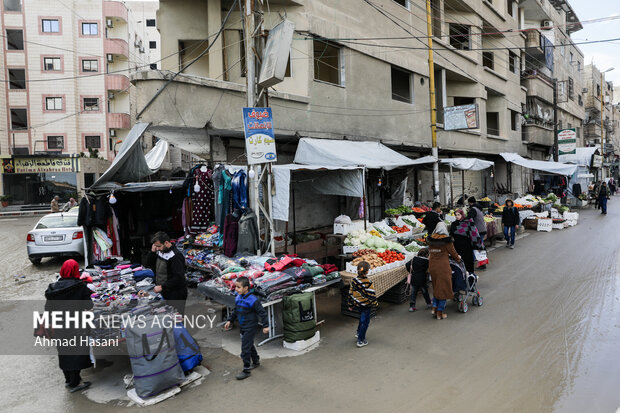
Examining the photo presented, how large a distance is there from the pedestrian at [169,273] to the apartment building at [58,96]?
106ft

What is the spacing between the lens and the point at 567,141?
3039cm

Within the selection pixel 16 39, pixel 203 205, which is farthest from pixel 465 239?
pixel 16 39

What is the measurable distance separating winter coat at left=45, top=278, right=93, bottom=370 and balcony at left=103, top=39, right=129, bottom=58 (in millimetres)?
38976

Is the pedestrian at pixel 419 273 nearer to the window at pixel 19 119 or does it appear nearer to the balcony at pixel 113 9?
the window at pixel 19 119

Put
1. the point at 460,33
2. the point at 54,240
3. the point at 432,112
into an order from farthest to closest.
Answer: the point at 460,33
the point at 432,112
the point at 54,240

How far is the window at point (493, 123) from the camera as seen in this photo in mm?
28391

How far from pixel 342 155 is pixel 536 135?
27.1m

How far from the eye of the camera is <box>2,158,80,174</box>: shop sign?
3375cm

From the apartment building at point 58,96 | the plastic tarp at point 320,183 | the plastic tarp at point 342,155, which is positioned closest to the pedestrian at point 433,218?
the plastic tarp at point 342,155

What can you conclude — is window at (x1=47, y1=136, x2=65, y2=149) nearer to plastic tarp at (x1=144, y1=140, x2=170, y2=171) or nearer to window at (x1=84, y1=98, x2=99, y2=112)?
window at (x1=84, y1=98, x2=99, y2=112)

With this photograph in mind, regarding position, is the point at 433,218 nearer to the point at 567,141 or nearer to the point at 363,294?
the point at 363,294

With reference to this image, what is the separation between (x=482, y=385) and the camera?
5.12 meters

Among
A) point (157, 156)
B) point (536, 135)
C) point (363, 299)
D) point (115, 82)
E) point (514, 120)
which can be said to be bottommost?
→ point (363, 299)

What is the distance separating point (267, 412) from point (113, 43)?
41.9 meters
